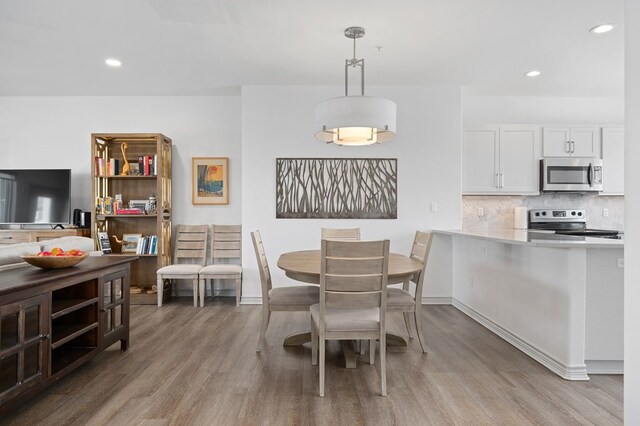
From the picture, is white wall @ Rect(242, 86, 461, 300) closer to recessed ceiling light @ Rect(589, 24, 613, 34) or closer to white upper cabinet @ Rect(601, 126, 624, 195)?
recessed ceiling light @ Rect(589, 24, 613, 34)

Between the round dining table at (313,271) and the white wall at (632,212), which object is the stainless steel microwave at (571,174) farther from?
the white wall at (632,212)

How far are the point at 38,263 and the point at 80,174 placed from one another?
3.28m

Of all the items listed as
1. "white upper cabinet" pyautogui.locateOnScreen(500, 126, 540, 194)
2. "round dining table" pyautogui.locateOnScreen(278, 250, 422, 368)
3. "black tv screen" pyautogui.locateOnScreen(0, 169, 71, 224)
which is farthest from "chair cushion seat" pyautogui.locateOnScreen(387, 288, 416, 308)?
"black tv screen" pyautogui.locateOnScreen(0, 169, 71, 224)

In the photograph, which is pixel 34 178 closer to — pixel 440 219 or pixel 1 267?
Result: pixel 1 267

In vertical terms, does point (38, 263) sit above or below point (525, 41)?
below

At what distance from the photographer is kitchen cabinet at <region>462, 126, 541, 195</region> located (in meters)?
4.84

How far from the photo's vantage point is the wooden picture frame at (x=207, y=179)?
506 cm

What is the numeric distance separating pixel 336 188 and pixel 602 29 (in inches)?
114

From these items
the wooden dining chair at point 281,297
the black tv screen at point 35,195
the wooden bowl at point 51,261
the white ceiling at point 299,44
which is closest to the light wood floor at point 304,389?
the wooden dining chair at point 281,297

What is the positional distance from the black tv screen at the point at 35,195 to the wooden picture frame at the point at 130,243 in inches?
29.3

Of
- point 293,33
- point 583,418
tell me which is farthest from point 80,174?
point 583,418

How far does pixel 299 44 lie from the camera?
11.3 feet

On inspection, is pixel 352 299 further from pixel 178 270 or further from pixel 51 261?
pixel 178 270

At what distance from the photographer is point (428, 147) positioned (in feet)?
15.2
